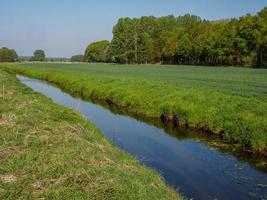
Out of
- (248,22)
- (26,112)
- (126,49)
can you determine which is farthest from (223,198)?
(126,49)

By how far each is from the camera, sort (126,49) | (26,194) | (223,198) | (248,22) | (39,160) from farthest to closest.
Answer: (126,49) < (248,22) < (223,198) < (39,160) < (26,194)

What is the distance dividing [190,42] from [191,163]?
3323 inches

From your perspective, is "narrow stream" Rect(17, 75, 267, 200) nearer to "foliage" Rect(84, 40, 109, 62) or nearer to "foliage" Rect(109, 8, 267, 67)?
"foliage" Rect(109, 8, 267, 67)

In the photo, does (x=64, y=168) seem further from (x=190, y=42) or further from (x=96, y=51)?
(x=96, y=51)

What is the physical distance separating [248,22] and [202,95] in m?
58.0

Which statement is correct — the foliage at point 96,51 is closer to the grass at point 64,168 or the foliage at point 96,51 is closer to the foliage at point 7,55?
the foliage at point 7,55

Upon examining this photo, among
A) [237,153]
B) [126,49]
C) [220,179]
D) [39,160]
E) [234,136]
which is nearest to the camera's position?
[39,160]

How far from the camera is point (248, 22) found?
77375 millimetres

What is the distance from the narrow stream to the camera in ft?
37.3

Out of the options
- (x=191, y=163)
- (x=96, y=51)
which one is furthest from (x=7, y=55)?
(x=191, y=163)

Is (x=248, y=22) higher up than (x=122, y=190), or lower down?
higher up

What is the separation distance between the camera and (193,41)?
94.7m

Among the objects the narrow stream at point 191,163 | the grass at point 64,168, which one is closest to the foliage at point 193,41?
the narrow stream at point 191,163

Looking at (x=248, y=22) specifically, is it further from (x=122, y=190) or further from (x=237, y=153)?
(x=122, y=190)
